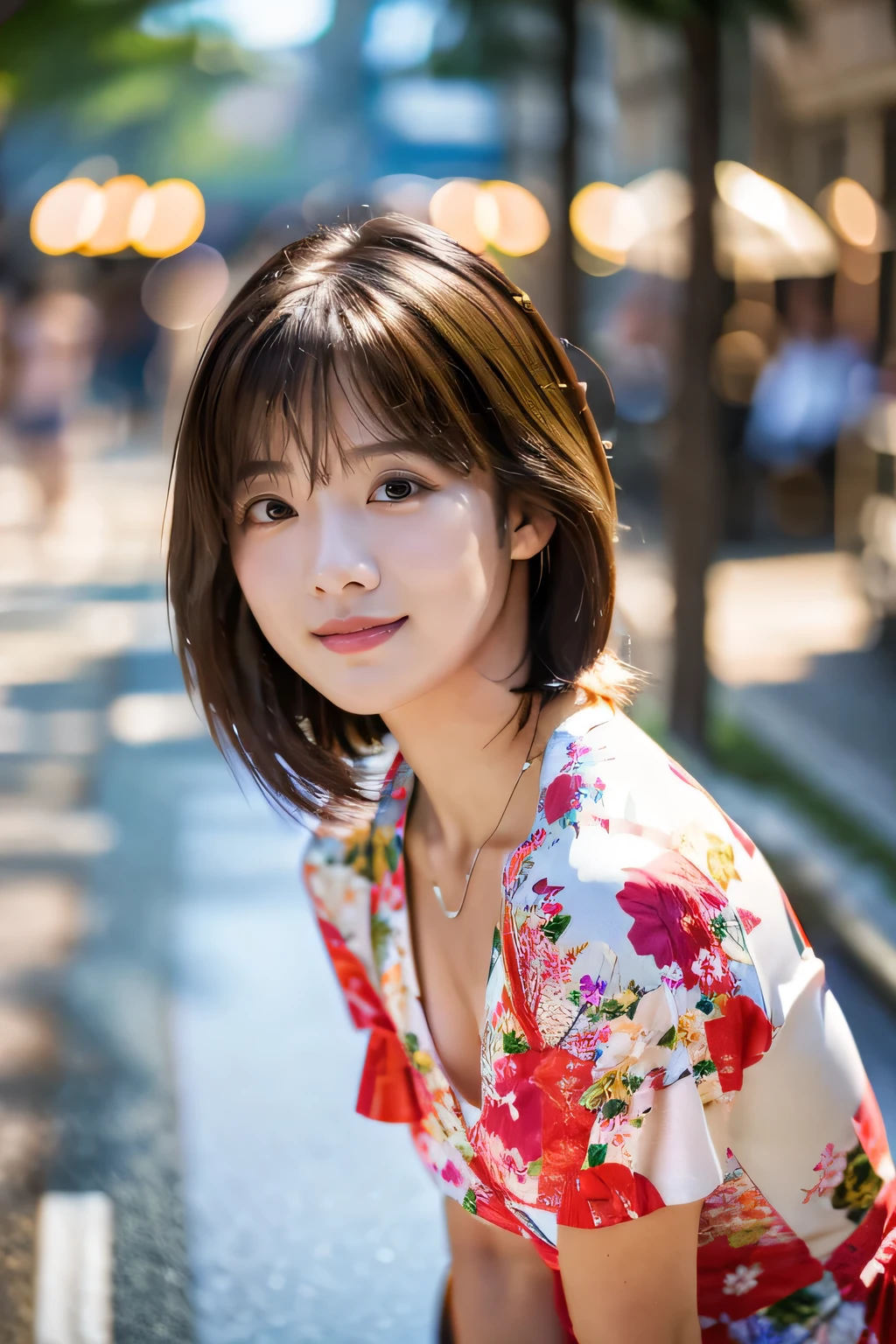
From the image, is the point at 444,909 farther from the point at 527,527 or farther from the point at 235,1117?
the point at 235,1117

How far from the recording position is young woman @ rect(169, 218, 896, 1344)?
3.30ft

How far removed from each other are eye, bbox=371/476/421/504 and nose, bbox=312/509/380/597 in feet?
0.10

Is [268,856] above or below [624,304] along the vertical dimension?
below

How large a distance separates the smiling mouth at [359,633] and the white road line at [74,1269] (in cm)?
128

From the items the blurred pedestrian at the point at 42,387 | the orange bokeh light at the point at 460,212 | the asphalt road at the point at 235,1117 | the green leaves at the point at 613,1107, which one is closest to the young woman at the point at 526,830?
the green leaves at the point at 613,1107

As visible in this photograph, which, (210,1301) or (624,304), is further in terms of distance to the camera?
(624,304)

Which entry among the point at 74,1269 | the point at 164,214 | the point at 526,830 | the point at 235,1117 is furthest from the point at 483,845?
the point at 164,214

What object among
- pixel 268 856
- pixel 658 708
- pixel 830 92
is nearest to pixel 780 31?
pixel 830 92

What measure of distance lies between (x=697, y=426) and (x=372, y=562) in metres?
3.89

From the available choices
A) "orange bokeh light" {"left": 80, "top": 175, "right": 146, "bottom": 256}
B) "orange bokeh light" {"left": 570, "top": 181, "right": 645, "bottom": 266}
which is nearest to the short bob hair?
"orange bokeh light" {"left": 570, "top": 181, "right": 645, "bottom": 266}

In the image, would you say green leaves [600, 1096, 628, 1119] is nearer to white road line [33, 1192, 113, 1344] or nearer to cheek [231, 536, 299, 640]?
cheek [231, 536, 299, 640]

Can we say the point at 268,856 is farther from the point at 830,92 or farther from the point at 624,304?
the point at 624,304

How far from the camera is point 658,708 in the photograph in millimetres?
5340

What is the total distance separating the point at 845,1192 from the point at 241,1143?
143cm
